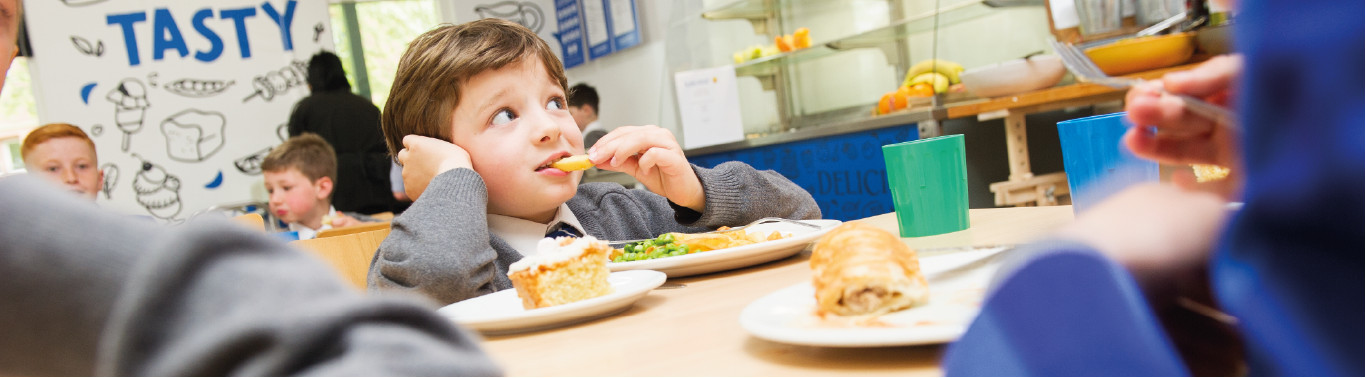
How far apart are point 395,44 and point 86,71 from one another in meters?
1.92

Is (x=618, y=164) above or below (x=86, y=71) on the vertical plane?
below

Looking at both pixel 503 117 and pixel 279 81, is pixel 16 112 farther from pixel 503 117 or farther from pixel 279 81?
pixel 503 117

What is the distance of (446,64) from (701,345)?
3.31 ft

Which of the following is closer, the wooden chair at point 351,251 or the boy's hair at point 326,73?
the wooden chair at point 351,251

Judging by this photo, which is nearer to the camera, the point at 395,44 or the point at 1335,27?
the point at 1335,27

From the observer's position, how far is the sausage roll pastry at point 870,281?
62 centimetres

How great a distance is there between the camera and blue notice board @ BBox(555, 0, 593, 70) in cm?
650

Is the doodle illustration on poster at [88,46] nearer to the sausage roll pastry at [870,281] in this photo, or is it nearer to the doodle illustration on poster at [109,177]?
the doodle illustration on poster at [109,177]

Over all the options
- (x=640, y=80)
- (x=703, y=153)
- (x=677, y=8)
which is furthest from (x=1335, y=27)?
(x=640, y=80)

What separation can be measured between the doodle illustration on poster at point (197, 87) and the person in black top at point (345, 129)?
2.02ft

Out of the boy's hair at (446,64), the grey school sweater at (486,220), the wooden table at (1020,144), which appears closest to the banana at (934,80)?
the wooden table at (1020,144)

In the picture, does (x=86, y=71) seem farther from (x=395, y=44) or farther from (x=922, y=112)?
(x=922, y=112)

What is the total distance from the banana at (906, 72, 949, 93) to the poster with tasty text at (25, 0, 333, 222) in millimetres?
3982

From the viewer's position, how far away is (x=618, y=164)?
1.44 metres
